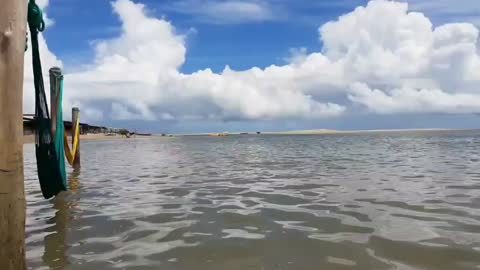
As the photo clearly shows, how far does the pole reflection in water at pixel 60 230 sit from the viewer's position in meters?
5.86

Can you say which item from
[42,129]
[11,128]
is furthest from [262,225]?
[11,128]

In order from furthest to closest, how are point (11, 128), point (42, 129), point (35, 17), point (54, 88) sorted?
point (54, 88), point (42, 129), point (35, 17), point (11, 128)

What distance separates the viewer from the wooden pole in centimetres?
402

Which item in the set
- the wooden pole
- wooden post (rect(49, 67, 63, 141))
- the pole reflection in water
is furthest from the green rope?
wooden post (rect(49, 67, 63, 141))

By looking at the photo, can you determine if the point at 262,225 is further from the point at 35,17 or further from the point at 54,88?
the point at 54,88

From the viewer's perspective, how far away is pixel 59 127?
12.0 metres

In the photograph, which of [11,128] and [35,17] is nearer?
[11,128]

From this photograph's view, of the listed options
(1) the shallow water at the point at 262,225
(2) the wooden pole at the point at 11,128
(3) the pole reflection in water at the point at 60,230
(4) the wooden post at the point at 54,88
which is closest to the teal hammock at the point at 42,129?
(3) the pole reflection in water at the point at 60,230

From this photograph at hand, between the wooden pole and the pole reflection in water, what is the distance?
1.50 m

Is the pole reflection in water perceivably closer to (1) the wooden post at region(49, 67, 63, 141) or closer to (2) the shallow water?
(2) the shallow water

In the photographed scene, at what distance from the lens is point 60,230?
7.55m

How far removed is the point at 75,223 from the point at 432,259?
604 cm

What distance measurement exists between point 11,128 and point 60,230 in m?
3.98

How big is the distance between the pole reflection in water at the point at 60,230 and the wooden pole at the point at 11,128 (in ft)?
4.92
